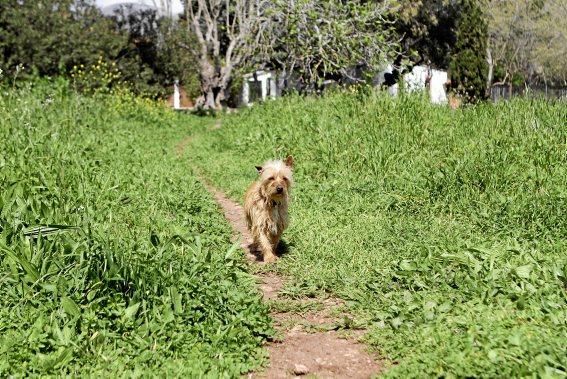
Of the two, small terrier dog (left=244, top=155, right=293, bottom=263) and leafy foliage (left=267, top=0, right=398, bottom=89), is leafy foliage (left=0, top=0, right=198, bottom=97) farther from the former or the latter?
small terrier dog (left=244, top=155, right=293, bottom=263)

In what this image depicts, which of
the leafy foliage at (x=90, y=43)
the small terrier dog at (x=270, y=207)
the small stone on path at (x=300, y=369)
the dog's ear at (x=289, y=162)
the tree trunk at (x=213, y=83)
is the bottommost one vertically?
the small stone on path at (x=300, y=369)

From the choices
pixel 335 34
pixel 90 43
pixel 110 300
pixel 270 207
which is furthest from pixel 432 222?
pixel 90 43

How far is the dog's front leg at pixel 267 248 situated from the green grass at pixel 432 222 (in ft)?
0.50

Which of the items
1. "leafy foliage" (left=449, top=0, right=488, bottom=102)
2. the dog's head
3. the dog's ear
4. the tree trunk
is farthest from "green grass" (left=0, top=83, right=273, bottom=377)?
"leafy foliage" (left=449, top=0, right=488, bottom=102)

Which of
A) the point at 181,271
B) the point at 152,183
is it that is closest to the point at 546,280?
the point at 181,271

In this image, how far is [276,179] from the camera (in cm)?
636

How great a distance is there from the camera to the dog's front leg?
6.27m

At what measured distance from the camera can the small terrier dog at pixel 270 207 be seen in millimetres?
6320

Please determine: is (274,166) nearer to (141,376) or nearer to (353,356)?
(353,356)

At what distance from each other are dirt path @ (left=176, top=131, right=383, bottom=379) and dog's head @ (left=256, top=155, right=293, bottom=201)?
1105 millimetres

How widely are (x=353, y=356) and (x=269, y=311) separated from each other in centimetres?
89

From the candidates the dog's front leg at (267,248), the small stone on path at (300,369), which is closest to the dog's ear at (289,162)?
the dog's front leg at (267,248)

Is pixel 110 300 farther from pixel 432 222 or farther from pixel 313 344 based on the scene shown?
pixel 432 222

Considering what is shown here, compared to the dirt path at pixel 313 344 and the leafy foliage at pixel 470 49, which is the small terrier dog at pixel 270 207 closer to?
the dirt path at pixel 313 344
